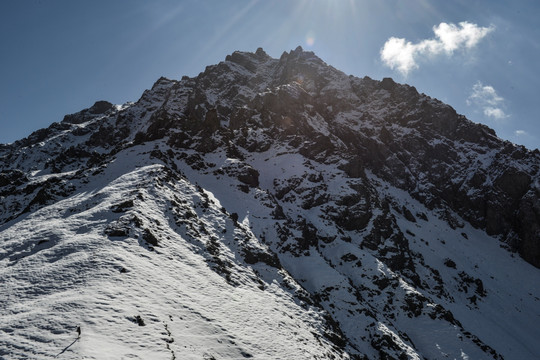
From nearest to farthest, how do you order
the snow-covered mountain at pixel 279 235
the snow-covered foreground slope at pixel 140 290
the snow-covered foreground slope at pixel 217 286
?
the snow-covered foreground slope at pixel 140 290 → the snow-covered foreground slope at pixel 217 286 → the snow-covered mountain at pixel 279 235

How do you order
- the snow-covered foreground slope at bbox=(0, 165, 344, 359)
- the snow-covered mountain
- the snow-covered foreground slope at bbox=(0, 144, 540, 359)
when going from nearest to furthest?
the snow-covered foreground slope at bbox=(0, 165, 344, 359), the snow-covered foreground slope at bbox=(0, 144, 540, 359), the snow-covered mountain

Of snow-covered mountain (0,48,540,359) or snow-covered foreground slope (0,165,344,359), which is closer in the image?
snow-covered foreground slope (0,165,344,359)

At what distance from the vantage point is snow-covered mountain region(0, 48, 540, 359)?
22422 mm

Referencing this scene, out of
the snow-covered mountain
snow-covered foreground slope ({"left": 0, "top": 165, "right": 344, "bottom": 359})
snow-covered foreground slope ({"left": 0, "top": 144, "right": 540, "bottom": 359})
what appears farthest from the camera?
the snow-covered mountain

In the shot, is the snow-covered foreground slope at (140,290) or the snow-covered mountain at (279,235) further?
the snow-covered mountain at (279,235)

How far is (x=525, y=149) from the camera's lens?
10869 cm

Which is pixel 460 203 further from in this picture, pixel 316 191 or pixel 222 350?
pixel 222 350

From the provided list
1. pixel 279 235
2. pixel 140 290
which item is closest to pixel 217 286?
pixel 140 290

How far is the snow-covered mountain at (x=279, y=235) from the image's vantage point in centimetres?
2242

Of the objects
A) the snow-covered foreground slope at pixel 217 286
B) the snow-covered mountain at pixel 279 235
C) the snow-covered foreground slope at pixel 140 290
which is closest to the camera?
the snow-covered foreground slope at pixel 140 290

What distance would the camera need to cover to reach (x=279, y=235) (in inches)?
2185

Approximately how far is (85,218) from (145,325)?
17.8 m

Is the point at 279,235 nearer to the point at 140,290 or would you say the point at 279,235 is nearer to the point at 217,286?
the point at 217,286

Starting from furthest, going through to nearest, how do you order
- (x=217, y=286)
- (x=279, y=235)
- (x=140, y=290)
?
(x=279, y=235)
(x=217, y=286)
(x=140, y=290)
